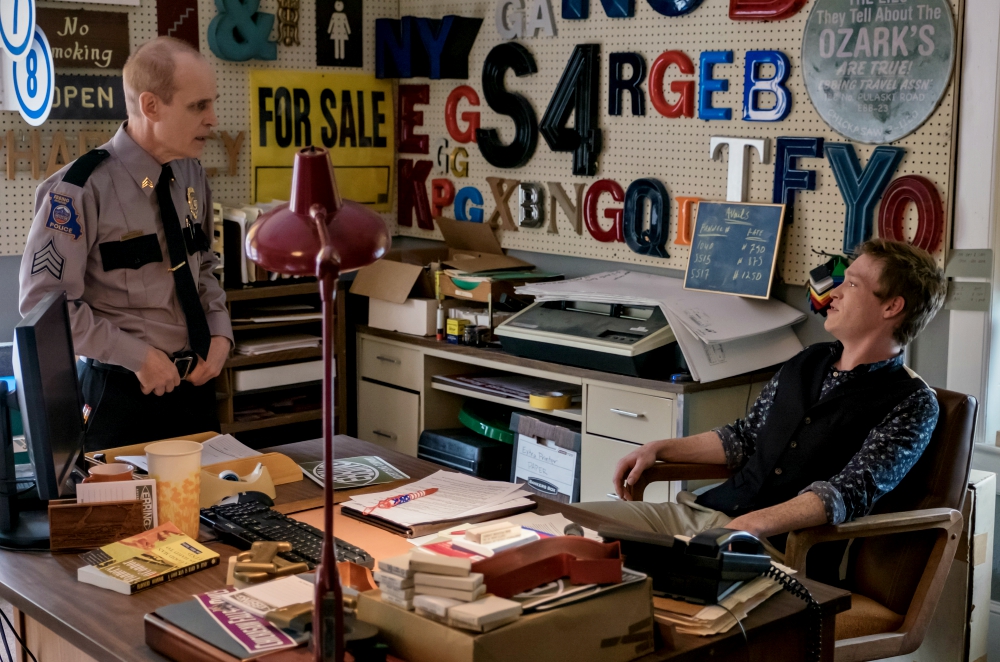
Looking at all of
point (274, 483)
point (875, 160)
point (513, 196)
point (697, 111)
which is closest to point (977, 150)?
point (875, 160)

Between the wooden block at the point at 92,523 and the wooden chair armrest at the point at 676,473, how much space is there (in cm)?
131

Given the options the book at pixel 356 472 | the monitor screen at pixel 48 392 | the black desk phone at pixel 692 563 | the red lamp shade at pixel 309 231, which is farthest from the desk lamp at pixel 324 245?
the book at pixel 356 472

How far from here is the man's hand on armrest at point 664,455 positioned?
2801 millimetres

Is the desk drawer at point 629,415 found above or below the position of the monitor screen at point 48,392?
below

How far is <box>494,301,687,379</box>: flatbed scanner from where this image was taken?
332 cm

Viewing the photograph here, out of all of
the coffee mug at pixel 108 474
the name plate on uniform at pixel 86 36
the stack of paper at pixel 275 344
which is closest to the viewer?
the coffee mug at pixel 108 474

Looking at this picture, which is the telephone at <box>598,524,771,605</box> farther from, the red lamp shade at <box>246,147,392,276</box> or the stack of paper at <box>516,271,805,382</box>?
the stack of paper at <box>516,271,805,382</box>

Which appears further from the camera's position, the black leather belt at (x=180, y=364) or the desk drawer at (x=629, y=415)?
the desk drawer at (x=629, y=415)

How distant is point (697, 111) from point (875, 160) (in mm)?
668

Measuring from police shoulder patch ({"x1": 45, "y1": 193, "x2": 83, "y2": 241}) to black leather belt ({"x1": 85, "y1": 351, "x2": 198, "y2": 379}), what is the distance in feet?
1.11

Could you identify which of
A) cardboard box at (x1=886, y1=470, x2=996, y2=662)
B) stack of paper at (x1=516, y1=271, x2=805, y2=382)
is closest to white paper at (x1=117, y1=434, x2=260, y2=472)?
stack of paper at (x1=516, y1=271, x2=805, y2=382)

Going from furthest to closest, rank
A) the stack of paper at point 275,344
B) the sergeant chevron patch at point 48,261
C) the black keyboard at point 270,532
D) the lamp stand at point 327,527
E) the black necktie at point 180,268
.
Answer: the stack of paper at point 275,344, the black necktie at point 180,268, the sergeant chevron patch at point 48,261, the black keyboard at point 270,532, the lamp stand at point 327,527

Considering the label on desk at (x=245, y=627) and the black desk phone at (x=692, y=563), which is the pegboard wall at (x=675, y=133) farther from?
the label on desk at (x=245, y=627)

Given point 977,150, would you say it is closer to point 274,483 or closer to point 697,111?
point 697,111
